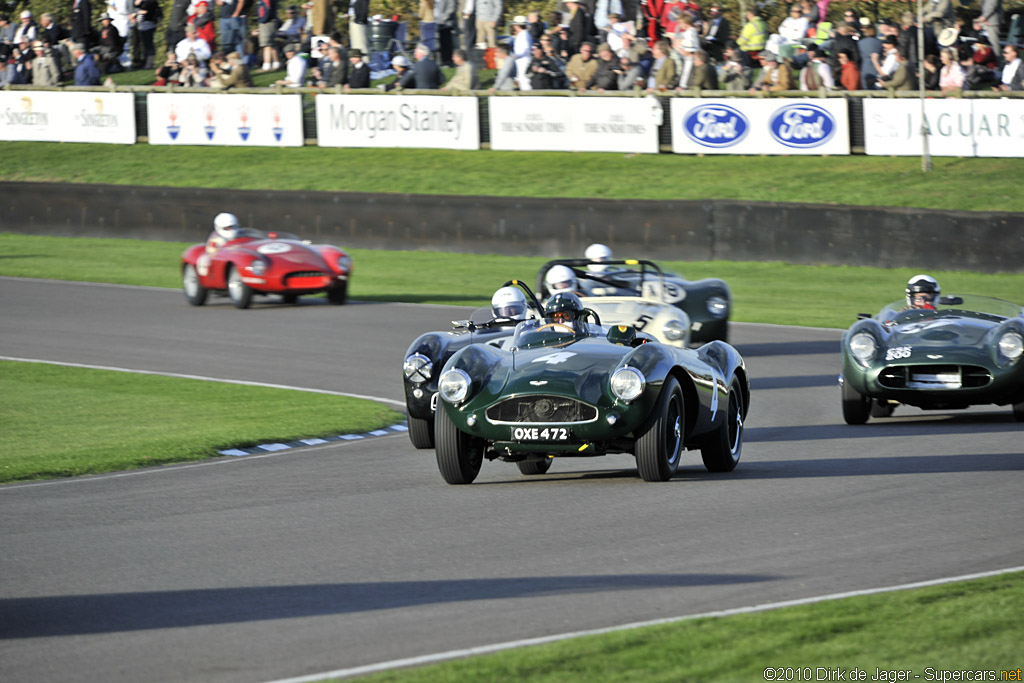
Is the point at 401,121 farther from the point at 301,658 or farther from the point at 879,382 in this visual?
the point at 301,658

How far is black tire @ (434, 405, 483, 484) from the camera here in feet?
28.7

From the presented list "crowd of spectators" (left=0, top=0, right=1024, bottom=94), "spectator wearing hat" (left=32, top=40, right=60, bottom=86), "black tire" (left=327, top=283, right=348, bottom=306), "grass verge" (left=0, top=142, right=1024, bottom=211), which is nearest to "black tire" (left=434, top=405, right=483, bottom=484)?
"black tire" (left=327, top=283, right=348, bottom=306)

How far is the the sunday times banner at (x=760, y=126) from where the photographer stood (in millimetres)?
26000

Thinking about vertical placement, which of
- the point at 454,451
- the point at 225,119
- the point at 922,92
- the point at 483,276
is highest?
the point at 225,119

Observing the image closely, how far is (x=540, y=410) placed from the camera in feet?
27.7

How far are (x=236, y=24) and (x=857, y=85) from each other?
14.4 meters

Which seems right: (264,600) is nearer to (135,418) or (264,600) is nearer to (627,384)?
(627,384)

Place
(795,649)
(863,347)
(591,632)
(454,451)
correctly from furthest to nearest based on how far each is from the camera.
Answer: (863,347) < (454,451) < (591,632) < (795,649)

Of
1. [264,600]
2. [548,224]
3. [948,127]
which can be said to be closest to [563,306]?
[264,600]

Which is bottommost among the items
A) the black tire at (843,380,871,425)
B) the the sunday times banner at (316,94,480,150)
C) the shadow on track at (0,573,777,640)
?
the black tire at (843,380,871,425)

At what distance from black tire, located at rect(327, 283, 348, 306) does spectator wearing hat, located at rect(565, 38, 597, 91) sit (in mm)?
8308

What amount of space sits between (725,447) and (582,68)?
62.7 feet

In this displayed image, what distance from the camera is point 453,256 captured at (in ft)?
86.3

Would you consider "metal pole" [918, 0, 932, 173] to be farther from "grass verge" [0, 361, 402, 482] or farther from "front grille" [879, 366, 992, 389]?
"grass verge" [0, 361, 402, 482]
